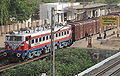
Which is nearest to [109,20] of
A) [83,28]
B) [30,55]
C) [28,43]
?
[83,28]

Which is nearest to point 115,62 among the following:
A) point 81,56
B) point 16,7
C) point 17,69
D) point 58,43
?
point 81,56

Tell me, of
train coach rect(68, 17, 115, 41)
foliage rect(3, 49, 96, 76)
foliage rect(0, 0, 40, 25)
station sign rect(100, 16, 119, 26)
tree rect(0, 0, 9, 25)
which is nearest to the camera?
foliage rect(3, 49, 96, 76)

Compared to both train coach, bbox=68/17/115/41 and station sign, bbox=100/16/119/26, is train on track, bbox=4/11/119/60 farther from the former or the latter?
station sign, bbox=100/16/119/26

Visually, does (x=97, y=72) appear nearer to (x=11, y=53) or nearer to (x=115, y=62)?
(x=115, y=62)

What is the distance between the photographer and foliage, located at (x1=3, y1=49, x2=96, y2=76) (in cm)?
2507

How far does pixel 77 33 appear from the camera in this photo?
124 ft

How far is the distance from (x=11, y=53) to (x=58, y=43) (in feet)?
23.5

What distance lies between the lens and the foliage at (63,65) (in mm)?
25072

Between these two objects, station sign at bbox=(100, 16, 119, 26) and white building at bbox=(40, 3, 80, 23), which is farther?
white building at bbox=(40, 3, 80, 23)

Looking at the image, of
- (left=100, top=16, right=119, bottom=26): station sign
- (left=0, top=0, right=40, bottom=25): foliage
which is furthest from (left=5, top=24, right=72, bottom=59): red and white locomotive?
(left=0, top=0, right=40, bottom=25): foliage

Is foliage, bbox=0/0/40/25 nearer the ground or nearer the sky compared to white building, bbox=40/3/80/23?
nearer the sky

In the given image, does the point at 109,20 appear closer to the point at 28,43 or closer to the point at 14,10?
the point at 28,43

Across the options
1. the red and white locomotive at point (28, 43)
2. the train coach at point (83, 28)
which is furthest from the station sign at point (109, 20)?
the red and white locomotive at point (28, 43)

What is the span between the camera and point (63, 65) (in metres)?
27.0
